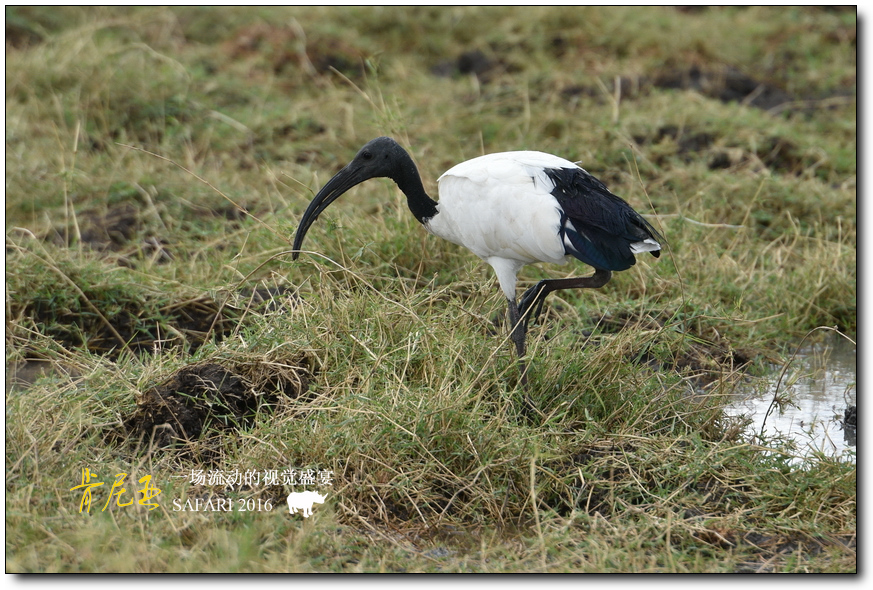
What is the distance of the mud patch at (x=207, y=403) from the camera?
4035mm

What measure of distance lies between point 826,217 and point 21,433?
519 centimetres

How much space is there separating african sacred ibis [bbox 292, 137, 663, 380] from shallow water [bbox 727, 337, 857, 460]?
95cm

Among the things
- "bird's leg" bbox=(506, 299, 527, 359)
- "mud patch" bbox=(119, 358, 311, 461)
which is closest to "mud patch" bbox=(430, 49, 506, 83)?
"bird's leg" bbox=(506, 299, 527, 359)

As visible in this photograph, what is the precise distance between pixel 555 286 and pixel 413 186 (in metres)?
0.77

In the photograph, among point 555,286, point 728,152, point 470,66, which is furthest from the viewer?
point 470,66

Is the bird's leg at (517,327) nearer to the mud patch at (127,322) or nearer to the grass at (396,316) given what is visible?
the grass at (396,316)

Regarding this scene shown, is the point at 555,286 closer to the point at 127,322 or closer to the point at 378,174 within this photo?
the point at 378,174

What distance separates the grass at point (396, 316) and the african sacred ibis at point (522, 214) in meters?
0.30

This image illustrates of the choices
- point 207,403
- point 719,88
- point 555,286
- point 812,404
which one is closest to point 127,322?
point 207,403

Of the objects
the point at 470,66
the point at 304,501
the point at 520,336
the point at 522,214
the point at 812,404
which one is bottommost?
the point at 812,404

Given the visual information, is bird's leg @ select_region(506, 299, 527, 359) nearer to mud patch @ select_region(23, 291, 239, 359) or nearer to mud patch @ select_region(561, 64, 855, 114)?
mud patch @ select_region(23, 291, 239, 359)

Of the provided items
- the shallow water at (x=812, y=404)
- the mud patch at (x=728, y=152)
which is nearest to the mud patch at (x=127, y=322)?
the shallow water at (x=812, y=404)

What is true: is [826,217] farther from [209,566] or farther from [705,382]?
[209,566]

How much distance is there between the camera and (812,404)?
4.79 meters
